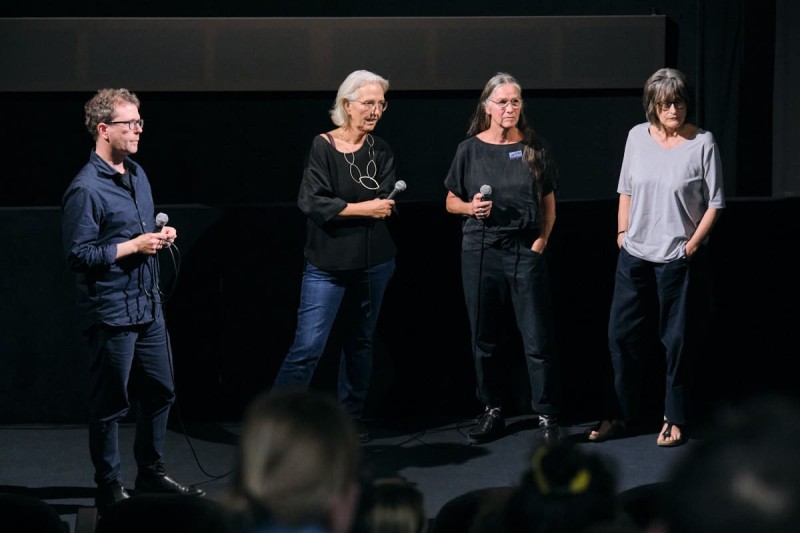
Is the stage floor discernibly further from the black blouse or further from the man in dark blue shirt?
the black blouse

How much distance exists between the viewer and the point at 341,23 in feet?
18.3

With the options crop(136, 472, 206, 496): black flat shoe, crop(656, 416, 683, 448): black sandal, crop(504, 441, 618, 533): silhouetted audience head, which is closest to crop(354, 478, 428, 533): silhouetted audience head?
crop(504, 441, 618, 533): silhouetted audience head

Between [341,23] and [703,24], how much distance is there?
1806 mm

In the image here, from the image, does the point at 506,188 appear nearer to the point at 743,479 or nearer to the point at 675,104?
the point at 675,104

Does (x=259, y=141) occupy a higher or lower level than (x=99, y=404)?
higher

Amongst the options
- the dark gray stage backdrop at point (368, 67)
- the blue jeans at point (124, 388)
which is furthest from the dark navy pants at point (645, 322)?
the blue jeans at point (124, 388)

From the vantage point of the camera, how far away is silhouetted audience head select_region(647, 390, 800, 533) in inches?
31.8

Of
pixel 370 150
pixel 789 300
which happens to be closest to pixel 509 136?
pixel 370 150

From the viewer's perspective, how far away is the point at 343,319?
14.5ft

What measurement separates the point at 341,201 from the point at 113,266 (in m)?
0.96

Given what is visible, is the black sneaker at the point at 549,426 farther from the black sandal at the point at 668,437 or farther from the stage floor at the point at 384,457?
the black sandal at the point at 668,437

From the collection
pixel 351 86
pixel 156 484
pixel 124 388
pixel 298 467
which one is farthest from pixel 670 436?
pixel 298 467

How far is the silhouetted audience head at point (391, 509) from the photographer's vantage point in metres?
1.42

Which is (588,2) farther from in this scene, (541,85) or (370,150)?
(370,150)
